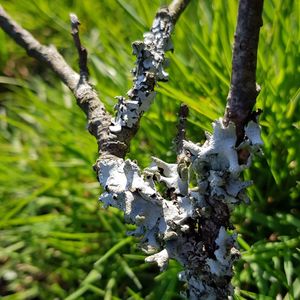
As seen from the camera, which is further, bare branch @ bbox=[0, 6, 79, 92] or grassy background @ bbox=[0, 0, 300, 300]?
grassy background @ bbox=[0, 0, 300, 300]

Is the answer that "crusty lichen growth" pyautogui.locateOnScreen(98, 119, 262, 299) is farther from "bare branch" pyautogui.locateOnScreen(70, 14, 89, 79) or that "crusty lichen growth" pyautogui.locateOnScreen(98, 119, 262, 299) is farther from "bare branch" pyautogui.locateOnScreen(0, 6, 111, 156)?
"bare branch" pyautogui.locateOnScreen(70, 14, 89, 79)

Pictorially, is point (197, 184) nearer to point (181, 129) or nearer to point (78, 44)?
point (181, 129)

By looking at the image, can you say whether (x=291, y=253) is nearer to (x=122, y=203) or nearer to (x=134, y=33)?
(x=122, y=203)

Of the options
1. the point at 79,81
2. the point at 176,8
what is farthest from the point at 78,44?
the point at 176,8

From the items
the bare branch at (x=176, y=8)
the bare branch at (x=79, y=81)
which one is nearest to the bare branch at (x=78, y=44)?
the bare branch at (x=79, y=81)

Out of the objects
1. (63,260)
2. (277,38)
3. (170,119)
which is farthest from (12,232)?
(277,38)

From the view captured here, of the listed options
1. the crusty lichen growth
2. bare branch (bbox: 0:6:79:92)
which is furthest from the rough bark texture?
bare branch (bbox: 0:6:79:92)
